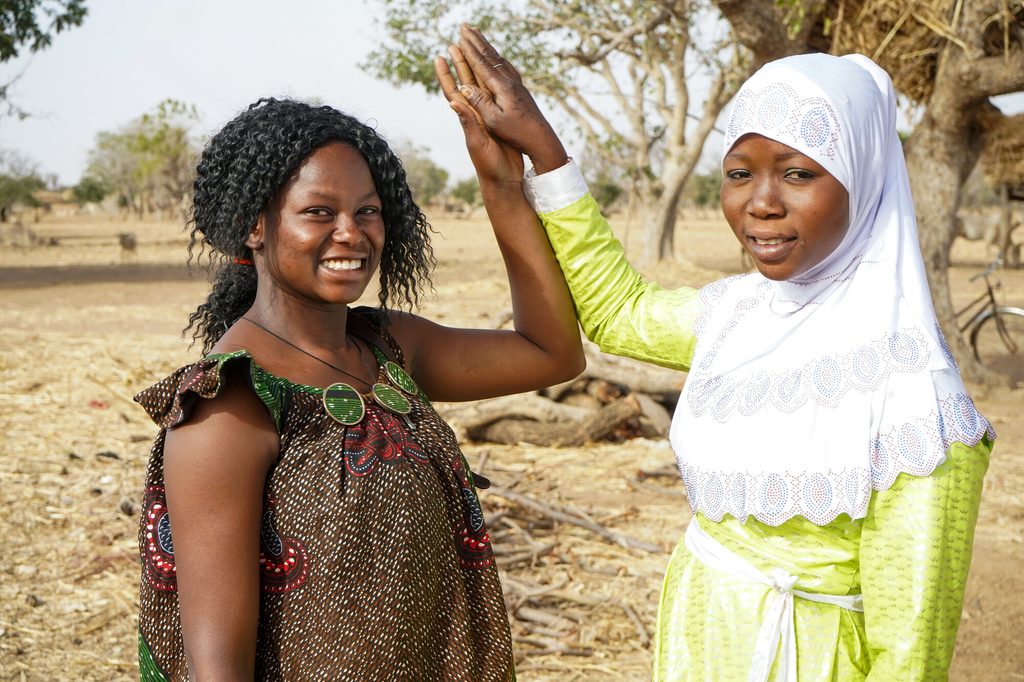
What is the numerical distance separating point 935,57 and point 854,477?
7532 mm

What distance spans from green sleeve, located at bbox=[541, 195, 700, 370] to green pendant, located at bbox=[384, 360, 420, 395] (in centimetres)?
48

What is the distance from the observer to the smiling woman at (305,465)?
4.98ft

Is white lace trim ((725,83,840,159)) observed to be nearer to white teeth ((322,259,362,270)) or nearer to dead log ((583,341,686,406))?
white teeth ((322,259,362,270))

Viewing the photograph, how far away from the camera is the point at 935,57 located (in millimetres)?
7934

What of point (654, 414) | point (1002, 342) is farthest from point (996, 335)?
point (654, 414)

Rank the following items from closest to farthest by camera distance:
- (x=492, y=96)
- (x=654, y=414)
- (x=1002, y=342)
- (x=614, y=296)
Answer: (x=492, y=96) → (x=614, y=296) → (x=654, y=414) → (x=1002, y=342)

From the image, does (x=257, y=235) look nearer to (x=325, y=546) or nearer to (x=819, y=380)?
(x=325, y=546)

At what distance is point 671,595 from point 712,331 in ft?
1.83

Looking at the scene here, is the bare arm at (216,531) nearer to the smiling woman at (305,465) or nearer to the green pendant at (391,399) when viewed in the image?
the smiling woman at (305,465)

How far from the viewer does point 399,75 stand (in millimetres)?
17203

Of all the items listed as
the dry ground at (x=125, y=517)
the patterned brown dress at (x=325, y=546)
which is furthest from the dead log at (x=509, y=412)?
the patterned brown dress at (x=325, y=546)

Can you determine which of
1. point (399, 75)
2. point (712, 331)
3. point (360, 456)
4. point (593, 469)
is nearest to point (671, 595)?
point (712, 331)

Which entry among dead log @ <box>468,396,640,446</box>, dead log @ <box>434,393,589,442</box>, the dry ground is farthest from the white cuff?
dead log @ <box>468,396,640,446</box>

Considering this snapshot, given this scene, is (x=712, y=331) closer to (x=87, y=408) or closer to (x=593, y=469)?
(x=593, y=469)
